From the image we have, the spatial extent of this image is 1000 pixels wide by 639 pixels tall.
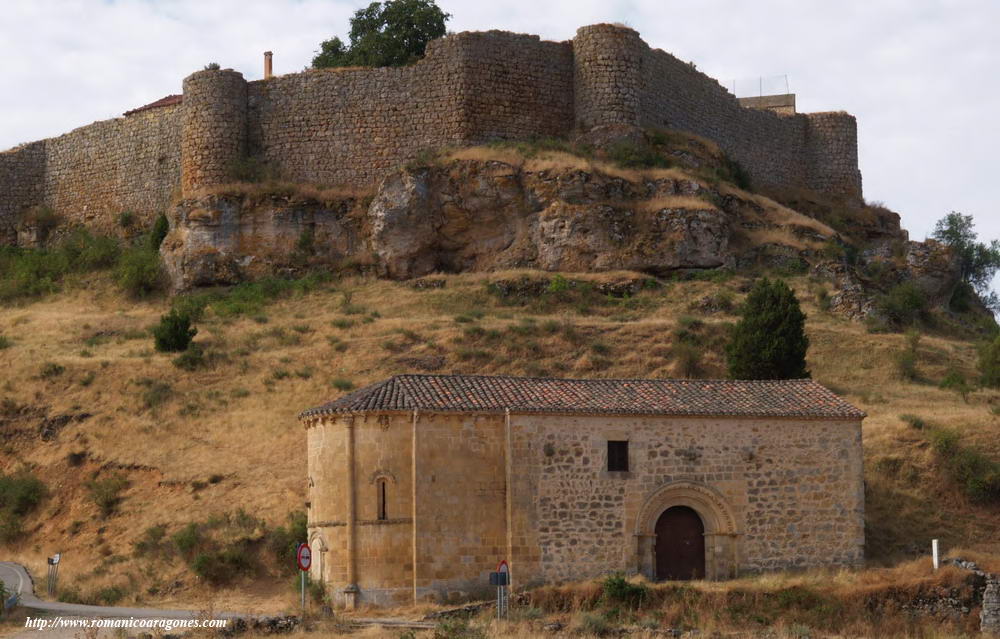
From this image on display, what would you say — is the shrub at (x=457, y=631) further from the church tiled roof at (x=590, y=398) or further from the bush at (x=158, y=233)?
the bush at (x=158, y=233)

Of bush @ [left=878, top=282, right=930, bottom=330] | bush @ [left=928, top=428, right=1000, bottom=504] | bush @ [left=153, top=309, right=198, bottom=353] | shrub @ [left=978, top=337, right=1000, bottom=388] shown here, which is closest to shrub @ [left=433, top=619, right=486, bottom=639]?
bush @ [left=928, top=428, right=1000, bottom=504]

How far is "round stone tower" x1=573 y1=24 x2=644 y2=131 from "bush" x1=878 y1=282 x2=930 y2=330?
1062 cm

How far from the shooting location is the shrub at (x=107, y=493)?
3353cm

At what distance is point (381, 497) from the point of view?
25.8 meters

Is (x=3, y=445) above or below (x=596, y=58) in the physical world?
below

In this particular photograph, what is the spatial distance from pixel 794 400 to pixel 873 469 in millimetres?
5043

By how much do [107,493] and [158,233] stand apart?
56.0 ft

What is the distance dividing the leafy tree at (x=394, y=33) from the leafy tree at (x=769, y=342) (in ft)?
64.2

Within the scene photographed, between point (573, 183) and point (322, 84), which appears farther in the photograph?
point (322, 84)

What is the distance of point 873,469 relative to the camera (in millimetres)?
32188

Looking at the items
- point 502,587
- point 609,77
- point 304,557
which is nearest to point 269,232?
point 609,77

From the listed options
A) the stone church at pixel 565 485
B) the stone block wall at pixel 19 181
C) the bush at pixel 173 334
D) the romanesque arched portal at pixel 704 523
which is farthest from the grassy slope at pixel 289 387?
the stone block wall at pixel 19 181

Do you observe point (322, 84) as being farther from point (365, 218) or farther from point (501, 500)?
point (501, 500)

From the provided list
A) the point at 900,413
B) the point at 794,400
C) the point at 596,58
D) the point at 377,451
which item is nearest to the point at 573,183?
the point at 596,58
